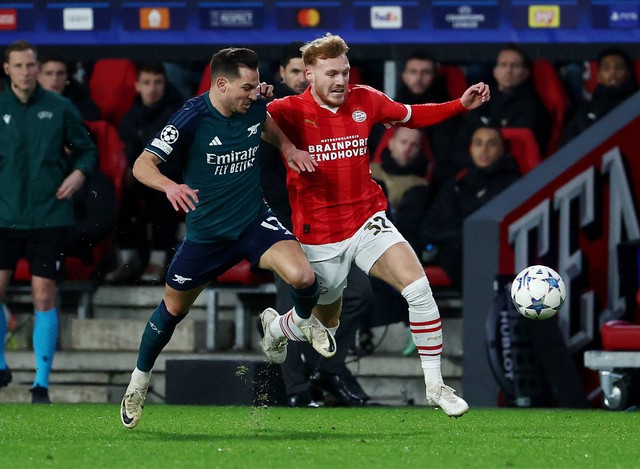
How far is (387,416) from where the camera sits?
9.58 metres

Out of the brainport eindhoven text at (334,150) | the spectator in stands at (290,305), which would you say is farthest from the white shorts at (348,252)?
the spectator in stands at (290,305)

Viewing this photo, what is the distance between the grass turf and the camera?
269 inches

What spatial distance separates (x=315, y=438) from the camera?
25.8ft

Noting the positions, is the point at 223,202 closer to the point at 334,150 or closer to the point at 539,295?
the point at 334,150

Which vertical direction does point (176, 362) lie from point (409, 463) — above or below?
below

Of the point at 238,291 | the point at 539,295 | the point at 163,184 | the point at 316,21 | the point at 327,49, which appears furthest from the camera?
the point at 316,21

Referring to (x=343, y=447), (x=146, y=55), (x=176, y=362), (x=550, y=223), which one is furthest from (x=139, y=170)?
(x=146, y=55)

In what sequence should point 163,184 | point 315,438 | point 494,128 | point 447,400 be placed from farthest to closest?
point 494,128 → point 447,400 → point 315,438 → point 163,184

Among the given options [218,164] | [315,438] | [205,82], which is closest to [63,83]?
[205,82]

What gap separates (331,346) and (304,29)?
470 cm

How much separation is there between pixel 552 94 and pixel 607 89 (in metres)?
0.46

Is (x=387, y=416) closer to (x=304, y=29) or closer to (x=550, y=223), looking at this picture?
(x=550, y=223)

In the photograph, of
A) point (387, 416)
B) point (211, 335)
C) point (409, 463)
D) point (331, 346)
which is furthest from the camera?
point (211, 335)

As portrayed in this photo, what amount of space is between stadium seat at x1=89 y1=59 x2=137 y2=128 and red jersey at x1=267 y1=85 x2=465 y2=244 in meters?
4.64
